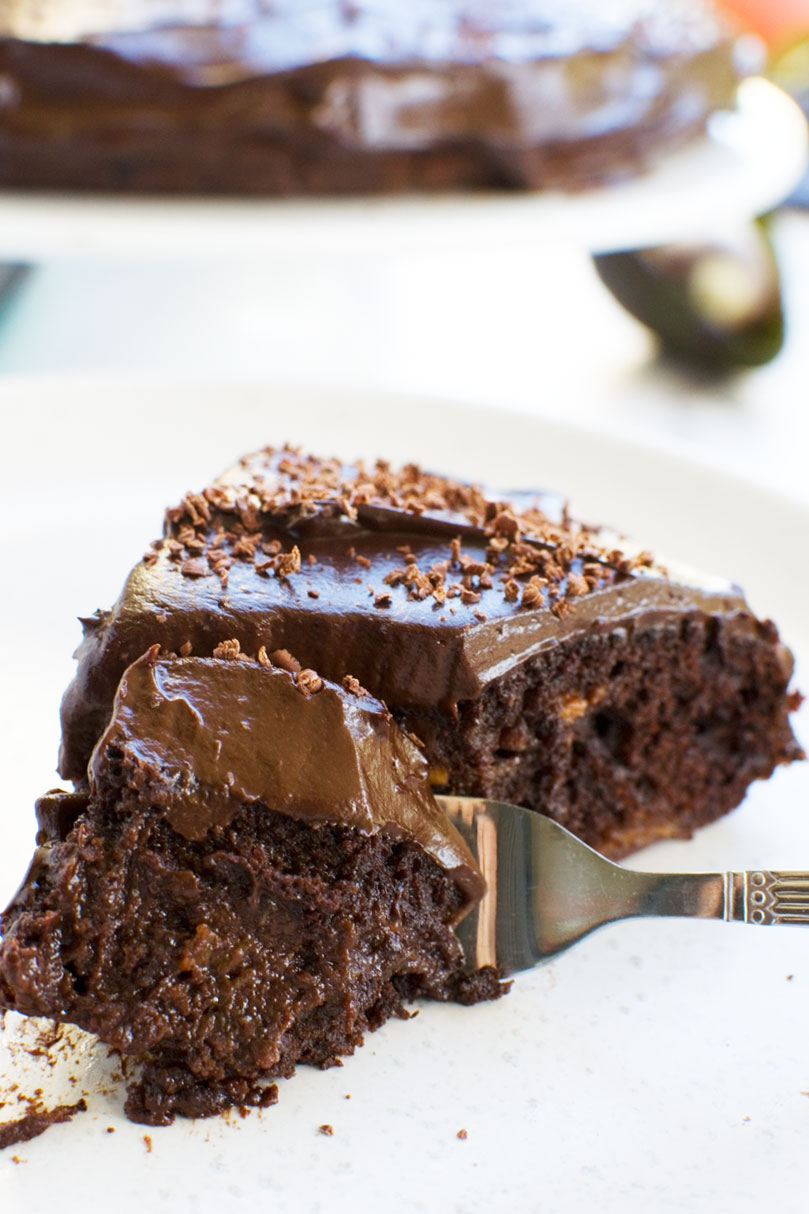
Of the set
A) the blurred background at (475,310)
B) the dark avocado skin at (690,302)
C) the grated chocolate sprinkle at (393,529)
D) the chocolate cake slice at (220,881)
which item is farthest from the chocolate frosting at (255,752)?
the dark avocado skin at (690,302)

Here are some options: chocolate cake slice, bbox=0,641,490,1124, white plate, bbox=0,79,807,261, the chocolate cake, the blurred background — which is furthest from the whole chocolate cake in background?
the chocolate cake

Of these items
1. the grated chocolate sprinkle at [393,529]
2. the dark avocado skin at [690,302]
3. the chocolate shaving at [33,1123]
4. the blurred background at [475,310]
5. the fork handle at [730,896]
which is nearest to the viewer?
the chocolate shaving at [33,1123]

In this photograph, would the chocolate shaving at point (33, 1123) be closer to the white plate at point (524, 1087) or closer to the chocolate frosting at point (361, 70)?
the white plate at point (524, 1087)

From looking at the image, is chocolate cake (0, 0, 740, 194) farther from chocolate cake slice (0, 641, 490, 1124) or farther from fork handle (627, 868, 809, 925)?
fork handle (627, 868, 809, 925)

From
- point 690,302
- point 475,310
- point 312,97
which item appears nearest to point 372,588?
point 312,97

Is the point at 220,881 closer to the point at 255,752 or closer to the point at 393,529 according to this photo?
the point at 255,752

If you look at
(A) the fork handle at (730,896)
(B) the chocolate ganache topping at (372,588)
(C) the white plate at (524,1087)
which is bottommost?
(C) the white plate at (524,1087)

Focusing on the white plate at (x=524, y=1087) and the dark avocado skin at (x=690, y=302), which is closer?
the white plate at (x=524, y=1087)
